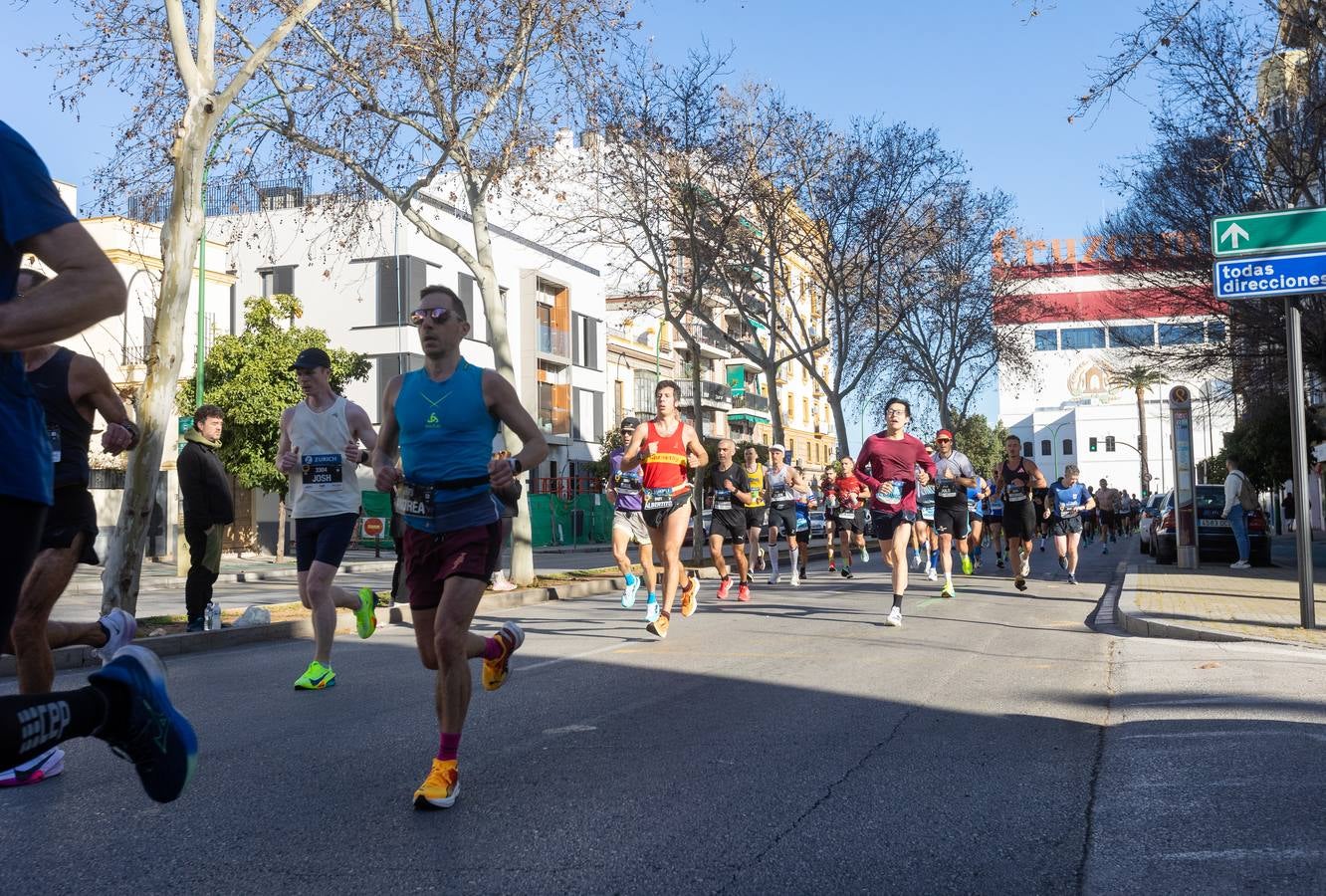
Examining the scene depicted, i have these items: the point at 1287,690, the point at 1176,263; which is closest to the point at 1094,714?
the point at 1287,690

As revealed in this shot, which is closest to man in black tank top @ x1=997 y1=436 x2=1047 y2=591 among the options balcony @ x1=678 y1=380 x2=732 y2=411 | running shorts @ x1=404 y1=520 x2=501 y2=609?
running shorts @ x1=404 y1=520 x2=501 y2=609

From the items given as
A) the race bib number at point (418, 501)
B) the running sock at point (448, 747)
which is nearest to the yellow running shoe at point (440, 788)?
the running sock at point (448, 747)

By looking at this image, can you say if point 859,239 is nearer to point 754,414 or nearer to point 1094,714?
point 1094,714

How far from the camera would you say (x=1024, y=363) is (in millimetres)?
44281

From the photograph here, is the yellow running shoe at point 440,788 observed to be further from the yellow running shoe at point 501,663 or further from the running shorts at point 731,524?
the running shorts at point 731,524

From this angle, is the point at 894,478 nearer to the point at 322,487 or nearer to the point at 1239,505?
the point at 322,487

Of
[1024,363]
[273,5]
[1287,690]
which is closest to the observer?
[1287,690]

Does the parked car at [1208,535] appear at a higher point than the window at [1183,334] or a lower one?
lower

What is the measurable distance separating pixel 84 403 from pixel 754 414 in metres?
73.7

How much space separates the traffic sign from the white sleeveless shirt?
282 inches

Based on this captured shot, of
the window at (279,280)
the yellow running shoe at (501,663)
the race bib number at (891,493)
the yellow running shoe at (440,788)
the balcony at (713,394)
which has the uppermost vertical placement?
the window at (279,280)

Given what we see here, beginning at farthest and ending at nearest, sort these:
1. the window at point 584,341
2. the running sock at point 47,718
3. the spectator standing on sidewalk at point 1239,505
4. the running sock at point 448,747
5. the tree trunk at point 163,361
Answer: the window at point 584,341
the spectator standing on sidewalk at point 1239,505
the tree trunk at point 163,361
the running sock at point 448,747
the running sock at point 47,718

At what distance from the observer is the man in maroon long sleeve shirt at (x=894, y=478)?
39.9ft

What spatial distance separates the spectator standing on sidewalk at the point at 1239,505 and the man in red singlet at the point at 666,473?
528 inches
